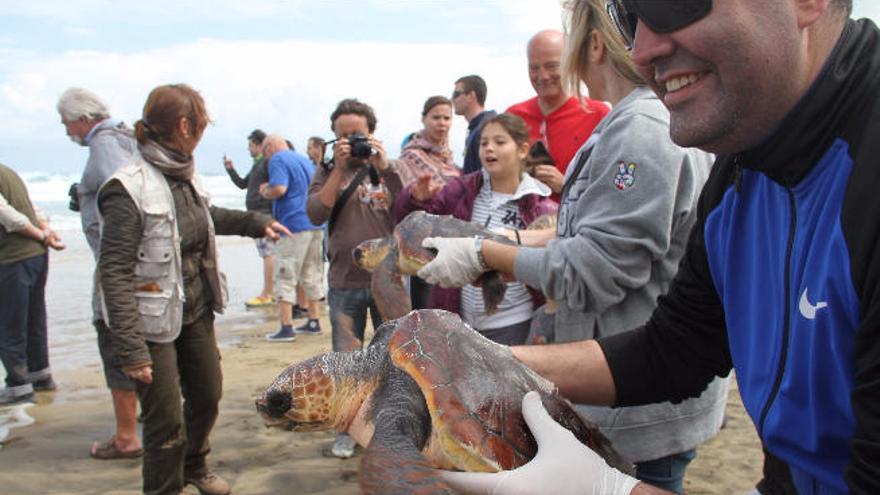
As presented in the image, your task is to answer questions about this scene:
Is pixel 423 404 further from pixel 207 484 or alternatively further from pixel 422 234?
pixel 207 484

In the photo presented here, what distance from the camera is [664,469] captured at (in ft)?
6.12

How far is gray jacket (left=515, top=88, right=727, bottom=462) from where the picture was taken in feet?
5.80

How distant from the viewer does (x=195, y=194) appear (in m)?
3.15

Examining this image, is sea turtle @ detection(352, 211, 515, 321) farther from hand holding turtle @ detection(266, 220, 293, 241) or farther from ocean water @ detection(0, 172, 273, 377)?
ocean water @ detection(0, 172, 273, 377)

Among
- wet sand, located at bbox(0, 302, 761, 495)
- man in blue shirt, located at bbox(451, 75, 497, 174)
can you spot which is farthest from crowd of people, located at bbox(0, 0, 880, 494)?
man in blue shirt, located at bbox(451, 75, 497, 174)

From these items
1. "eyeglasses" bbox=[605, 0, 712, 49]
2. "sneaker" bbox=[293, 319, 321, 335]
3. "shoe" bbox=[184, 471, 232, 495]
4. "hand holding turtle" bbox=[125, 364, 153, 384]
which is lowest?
"sneaker" bbox=[293, 319, 321, 335]

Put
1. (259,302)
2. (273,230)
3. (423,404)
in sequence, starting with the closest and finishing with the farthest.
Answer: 1. (423,404)
2. (273,230)
3. (259,302)

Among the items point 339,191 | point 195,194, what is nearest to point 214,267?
point 195,194

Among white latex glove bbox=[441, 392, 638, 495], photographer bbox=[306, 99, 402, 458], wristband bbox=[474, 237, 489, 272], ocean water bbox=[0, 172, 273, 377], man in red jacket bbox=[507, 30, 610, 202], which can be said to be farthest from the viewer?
ocean water bbox=[0, 172, 273, 377]

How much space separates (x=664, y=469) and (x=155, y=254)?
2218 millimetres

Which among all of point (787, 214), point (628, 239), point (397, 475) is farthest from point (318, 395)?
point (787, 214)

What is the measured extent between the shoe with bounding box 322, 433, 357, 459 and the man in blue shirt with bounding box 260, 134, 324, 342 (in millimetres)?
3072

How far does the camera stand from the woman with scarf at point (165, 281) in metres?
2.77

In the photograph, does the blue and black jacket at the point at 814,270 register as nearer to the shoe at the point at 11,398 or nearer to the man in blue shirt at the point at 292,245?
the shoe at the point at 11,398
